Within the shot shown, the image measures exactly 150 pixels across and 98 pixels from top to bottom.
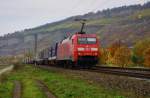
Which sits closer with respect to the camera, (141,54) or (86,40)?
(86,40)

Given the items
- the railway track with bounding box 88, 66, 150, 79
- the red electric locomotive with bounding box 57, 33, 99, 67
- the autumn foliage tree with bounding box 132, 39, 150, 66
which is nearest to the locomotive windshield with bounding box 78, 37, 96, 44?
the red electric locomotive with bounding box 57, 33, 99, 67

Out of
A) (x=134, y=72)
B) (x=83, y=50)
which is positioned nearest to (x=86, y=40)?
(x=83, y=50)

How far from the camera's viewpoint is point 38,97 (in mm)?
21047

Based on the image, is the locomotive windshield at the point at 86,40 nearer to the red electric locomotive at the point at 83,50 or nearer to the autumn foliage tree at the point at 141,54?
the red electric locomotive at the point at 83,50

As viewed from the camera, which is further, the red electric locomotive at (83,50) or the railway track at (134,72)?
the red electric locomotive at (83,50)

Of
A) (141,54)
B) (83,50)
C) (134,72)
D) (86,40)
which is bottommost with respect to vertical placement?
(134,72)

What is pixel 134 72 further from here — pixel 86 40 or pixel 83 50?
pixel 86 40

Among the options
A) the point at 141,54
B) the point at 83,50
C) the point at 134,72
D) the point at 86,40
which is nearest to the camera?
the point at 134,72

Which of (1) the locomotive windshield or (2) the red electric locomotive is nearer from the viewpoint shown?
(2) the red electric locomotive

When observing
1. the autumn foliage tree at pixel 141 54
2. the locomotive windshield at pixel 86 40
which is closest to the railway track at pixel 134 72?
the locomotive windshield at pixel 86 40

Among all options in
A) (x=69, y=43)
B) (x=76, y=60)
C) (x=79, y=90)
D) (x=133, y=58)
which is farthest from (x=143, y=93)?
(x=133, y=58)

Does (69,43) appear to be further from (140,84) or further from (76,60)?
(140,84)

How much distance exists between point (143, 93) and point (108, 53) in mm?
110225

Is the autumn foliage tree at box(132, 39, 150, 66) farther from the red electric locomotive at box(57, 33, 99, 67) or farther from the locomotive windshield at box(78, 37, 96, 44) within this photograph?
the red electric locomotive at box(57, 33, 99, 67)
